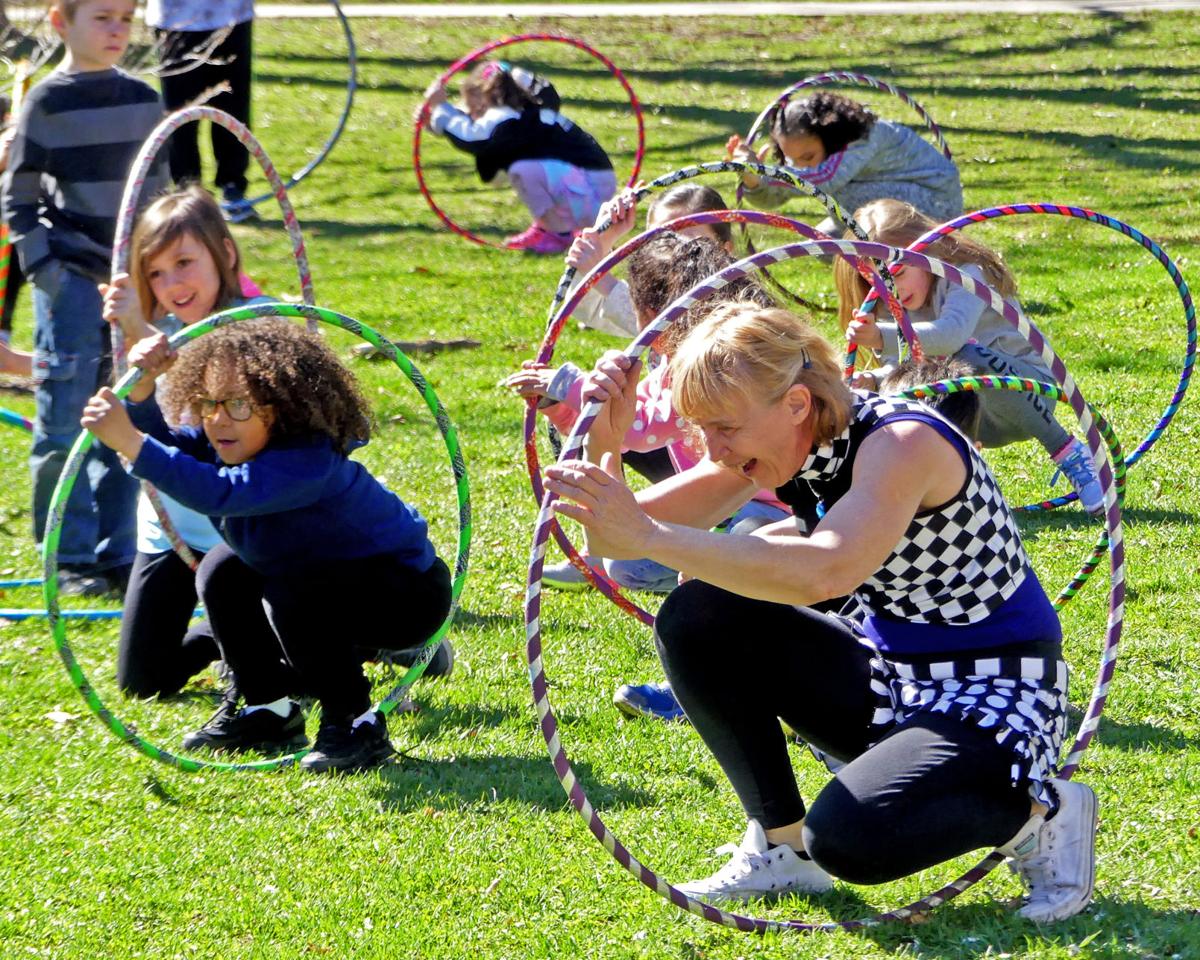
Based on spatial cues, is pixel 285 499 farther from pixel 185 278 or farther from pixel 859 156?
pixel 859 156

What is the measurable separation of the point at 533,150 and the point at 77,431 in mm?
5952

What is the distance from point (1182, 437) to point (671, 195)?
2.85 metres

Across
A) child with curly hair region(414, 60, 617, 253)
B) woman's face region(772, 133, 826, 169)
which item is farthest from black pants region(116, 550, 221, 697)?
child with curly hair region(414, 60, 617, 253)

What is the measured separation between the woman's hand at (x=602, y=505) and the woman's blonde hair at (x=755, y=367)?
1.14 feet

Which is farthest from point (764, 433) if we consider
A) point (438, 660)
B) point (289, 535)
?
point (438, 660)

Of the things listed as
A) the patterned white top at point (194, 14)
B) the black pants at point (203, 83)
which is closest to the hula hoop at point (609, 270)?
the black pants at point (203, 83)

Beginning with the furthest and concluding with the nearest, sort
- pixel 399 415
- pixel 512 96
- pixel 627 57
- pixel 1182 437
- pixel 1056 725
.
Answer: pixel 627 57 < pixel 512 96 < pixel 399 415 < pixel 1182 437 < pixel 1056 725

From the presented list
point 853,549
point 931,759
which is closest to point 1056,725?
point 931,759

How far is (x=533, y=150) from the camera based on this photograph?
12.0 m

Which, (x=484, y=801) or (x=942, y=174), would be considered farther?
(x=942, y=174)

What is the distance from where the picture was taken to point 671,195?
21.3 feet

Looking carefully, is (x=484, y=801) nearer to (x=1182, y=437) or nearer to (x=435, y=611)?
(x=435, y=611)

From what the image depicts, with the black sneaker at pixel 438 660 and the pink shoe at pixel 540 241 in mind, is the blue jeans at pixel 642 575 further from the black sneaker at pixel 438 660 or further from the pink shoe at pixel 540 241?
the pink shoe at pixel 540 241

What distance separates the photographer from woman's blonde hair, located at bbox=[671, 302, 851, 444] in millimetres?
3594
